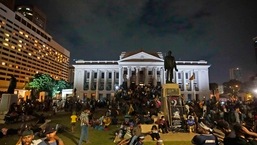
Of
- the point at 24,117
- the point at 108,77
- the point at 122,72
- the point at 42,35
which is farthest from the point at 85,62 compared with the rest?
the point at 24,117

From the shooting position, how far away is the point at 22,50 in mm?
92062

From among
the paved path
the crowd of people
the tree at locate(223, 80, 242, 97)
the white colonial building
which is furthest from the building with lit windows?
the tree at locate(223, 80, 242, 97)

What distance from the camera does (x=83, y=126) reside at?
35.0 ft

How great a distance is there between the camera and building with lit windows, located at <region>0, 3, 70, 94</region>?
261 feet

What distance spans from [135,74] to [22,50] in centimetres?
5670

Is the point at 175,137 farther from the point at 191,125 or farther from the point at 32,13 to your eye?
the point at 32,13

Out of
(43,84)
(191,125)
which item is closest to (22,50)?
(43,84)

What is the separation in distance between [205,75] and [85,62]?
2027 inches

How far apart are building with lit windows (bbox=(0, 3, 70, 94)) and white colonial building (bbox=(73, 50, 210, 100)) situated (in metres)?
28.9

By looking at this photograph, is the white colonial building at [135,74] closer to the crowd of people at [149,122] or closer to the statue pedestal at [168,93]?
the crowd of people at [149,122]

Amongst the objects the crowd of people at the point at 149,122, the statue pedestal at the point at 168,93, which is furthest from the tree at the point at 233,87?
the statue pedestal at the point at 168,93

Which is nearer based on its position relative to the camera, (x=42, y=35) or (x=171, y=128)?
(x=171, y=128)

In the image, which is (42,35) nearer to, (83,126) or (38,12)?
(38,12)

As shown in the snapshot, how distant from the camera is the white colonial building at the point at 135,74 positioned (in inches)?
3027
